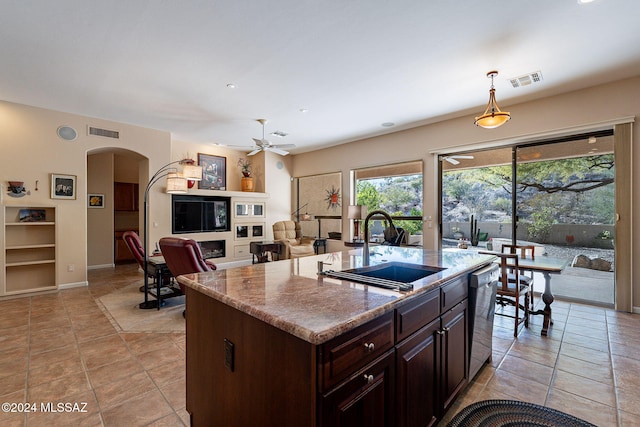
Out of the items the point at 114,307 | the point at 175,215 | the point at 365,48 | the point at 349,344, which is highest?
the point at 365,48

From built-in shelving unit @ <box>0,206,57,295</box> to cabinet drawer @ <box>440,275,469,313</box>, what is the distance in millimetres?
5918

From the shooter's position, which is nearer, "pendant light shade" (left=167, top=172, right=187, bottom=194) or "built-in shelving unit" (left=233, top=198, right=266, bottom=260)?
"pendant light shade" (left=167, top=172, right=187, bottom=194)

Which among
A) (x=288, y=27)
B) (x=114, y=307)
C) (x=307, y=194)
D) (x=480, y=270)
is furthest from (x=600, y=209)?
(x=114, y=307)

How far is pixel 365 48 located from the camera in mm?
3111

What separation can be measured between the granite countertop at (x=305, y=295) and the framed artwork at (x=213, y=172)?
588 centimetres

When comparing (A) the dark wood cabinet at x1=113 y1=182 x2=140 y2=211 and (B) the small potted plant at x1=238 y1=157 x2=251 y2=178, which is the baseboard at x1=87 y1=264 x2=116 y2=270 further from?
(B) the small potted plant at x1=238 y1=157 x2=251 y2=178

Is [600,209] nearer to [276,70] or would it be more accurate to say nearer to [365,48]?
[365,48]

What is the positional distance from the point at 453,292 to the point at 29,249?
6.35m

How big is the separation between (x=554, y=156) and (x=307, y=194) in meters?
5.45

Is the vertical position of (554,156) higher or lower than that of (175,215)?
higher

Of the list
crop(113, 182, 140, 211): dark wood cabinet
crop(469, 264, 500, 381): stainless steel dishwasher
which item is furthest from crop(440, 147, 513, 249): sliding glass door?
crop(113, 182, 140, 211): dark wood cabinet

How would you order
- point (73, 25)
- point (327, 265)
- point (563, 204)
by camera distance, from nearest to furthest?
point (327, 265), point (73, 25), point (563, 204)

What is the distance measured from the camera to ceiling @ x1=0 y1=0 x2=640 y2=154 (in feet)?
8.35

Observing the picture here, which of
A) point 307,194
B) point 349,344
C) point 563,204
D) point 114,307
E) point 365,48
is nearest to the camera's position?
point 349,344
